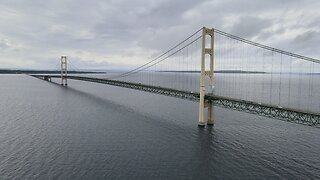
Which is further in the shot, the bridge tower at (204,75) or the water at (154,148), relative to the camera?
the bridge tower at (204,75)

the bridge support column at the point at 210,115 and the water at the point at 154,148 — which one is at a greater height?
the bridge support column at the point at 210,115

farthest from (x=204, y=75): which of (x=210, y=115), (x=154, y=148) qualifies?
(x=154, y=148)

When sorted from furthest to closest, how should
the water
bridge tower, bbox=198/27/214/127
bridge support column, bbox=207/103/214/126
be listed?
bridge support column, bbox=207/103/214/126, bridge tower, bbox=198/27/214/127, the water

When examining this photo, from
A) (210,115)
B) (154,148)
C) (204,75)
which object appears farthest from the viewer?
(210,115)

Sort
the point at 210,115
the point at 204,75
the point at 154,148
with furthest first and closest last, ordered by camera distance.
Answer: the point at 210,115 → the point at 204,75 → the point at 154,148

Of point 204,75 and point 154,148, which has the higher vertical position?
point 204,75

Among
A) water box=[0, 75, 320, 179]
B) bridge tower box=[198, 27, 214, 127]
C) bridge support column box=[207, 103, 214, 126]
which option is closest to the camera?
water box=[0, 75, 320, 179]

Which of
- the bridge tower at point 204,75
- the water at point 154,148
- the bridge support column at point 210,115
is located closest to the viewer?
the water at point 154,148

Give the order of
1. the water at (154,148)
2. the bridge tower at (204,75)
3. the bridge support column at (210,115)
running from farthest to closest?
the bridge support column at (210,115) < the bridge tower at (204,75) < the water at (154,148)

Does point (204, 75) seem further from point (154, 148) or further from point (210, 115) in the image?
point (154, 148)

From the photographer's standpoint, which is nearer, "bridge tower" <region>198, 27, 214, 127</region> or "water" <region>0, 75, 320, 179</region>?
"water" <region>0, 75, 320, 179</region>
